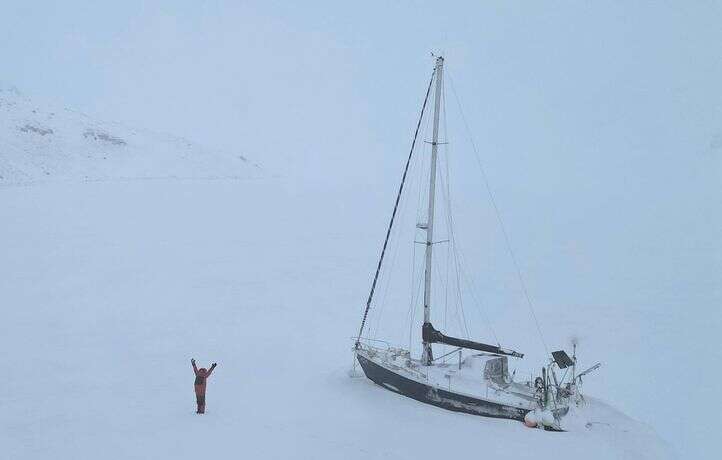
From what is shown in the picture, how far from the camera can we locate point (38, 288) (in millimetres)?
30672

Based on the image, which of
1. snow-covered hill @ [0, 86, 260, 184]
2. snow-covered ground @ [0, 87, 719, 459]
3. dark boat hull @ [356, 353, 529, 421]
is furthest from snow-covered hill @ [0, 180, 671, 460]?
snow-covered hill @ [0, 86, 260, 184]

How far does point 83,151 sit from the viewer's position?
95.7 m

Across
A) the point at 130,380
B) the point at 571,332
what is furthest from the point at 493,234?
the point at 130,380

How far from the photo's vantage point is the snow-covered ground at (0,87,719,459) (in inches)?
627

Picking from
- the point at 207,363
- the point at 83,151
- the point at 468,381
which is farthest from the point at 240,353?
the point at 83,151

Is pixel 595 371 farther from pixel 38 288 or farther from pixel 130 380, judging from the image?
pixel 38 288

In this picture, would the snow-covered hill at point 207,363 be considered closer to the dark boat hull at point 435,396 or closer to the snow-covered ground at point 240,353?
the snow-covered ground at point 240,353

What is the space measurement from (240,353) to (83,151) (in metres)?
84.9

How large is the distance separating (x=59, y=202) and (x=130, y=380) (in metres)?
50.4

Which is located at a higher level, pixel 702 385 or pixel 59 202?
pixel 59 202

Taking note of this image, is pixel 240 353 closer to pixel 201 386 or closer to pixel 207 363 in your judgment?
pixel 207 363

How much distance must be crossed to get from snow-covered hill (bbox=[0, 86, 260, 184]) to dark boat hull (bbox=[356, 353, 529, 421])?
→ 2658 inches

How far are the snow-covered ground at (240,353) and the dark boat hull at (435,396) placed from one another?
1.13 ft

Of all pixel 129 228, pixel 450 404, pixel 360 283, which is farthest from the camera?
pixel 129 228
